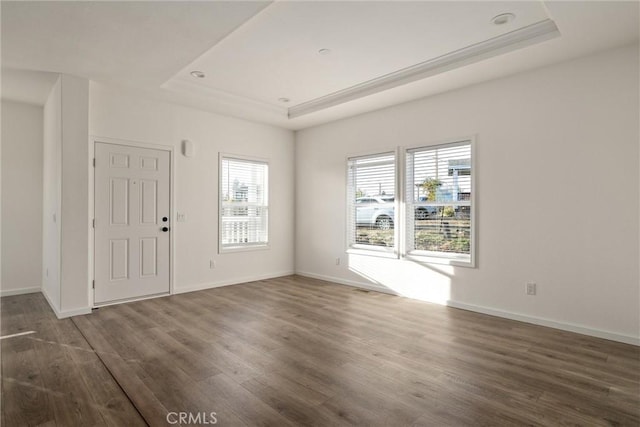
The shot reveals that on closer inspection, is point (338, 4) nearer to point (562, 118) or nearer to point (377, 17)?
point (377, 17)

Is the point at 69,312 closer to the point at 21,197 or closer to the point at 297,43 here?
the point at 21,197

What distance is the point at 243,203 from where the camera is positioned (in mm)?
5977

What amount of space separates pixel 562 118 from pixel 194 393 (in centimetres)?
418

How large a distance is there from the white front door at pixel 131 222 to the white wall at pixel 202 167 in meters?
0.18

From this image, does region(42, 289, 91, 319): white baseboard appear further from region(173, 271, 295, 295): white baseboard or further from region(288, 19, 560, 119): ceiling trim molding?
region(288, 19, 560, 119): ceiling trim molding

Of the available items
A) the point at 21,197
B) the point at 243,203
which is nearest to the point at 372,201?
the point at 243,203

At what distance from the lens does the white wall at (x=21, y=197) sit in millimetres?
4949

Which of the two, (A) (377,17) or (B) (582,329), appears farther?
(B) (582,329)

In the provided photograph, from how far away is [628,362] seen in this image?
2.83 meters

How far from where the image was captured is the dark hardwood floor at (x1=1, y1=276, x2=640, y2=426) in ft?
6.97

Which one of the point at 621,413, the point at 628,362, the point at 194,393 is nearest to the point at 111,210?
the point at 194,393

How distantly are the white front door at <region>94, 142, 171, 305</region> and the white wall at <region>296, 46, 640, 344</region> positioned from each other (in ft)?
11.4

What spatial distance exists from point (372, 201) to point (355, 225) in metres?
0.54

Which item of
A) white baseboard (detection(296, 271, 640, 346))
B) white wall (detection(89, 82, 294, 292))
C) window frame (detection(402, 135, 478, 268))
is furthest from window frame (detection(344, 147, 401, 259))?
white wall (detection(89, 82, 294, 292))
